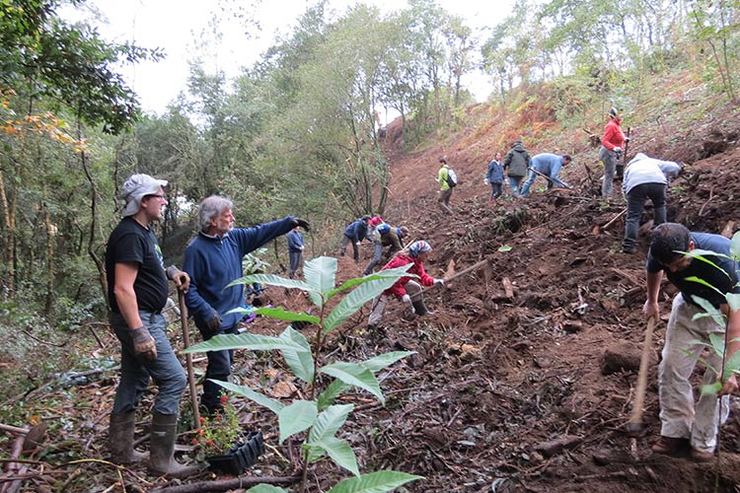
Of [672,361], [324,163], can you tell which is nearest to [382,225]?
[672,361]

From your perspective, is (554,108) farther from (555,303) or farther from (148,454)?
(148,454)

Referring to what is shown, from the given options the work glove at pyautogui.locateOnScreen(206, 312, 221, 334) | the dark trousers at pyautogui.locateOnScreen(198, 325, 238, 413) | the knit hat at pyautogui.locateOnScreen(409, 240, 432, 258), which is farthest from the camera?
the knit hat at pyautogui.locateOnScreen(409, 240, 432, 258)

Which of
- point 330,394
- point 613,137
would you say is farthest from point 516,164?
point 330,394

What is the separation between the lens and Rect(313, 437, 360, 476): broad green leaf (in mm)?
1029

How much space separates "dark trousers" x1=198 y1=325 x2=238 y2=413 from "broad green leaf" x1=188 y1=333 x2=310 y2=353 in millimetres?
2147

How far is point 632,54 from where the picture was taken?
13.7 meters

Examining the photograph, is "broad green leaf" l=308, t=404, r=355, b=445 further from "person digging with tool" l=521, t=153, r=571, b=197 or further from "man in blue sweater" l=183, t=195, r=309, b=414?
"person digging with tool" l=521, t=153, r=571, b=197

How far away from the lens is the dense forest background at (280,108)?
6672 millimetres

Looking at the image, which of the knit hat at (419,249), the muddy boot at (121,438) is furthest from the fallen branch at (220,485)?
the knit hat at (419,249)

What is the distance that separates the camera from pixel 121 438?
2.84 m

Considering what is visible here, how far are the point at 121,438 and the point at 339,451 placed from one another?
2.37 metres

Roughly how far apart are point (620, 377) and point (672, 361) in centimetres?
91

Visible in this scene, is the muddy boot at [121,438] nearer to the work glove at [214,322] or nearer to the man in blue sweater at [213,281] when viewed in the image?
the man in blue sweater at [213,281]

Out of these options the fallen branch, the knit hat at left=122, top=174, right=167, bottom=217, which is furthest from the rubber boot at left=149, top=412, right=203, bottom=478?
the knit hat at left=122, top=174, right=167, bottom=217
